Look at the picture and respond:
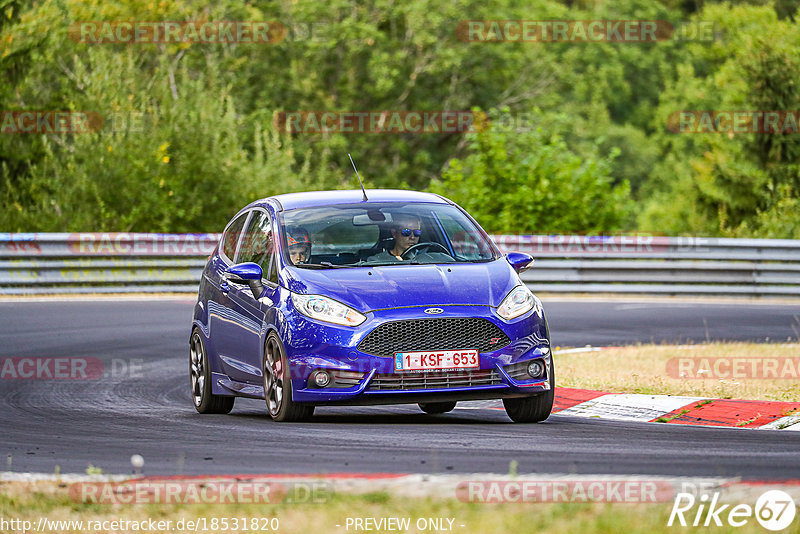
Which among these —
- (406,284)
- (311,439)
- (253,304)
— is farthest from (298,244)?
(311,439)

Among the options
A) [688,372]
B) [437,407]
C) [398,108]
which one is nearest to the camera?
[437,407]

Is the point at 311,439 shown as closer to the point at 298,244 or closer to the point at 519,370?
the point at 519,370

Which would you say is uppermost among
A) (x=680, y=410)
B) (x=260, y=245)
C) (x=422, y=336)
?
(x=260, y=245)

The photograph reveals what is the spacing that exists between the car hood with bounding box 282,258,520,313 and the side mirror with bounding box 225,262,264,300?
318 millimetres

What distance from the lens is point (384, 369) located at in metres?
9.27

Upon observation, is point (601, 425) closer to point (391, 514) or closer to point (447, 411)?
point (447, 411)

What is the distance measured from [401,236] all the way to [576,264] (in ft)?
44.1

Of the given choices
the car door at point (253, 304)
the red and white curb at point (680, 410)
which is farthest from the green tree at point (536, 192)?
the car door at point (253, 304)

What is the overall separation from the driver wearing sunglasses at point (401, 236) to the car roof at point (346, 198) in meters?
0.32

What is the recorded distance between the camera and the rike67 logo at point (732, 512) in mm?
5586

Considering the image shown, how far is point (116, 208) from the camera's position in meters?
28.1

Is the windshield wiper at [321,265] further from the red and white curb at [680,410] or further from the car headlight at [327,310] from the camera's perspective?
the red and white curb at [680,410]

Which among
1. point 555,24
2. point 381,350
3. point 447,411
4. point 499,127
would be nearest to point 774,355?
point 447,411

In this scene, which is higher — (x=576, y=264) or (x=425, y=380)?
(x=425, y=380)
